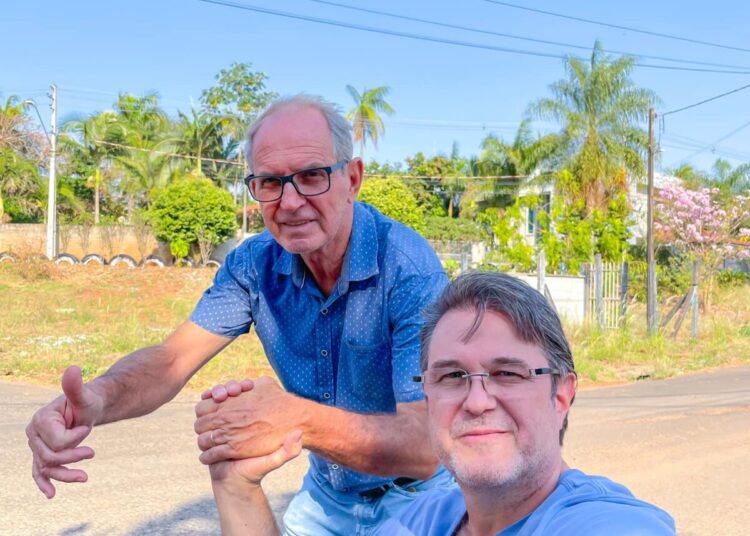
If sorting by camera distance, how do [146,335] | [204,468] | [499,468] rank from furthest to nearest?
[146,335]
[204,468]
[499,468]

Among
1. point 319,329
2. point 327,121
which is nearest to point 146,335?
point 319,329

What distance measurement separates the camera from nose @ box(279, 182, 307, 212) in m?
2.42

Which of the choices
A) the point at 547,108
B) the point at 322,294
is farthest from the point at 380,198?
the point at 322,294

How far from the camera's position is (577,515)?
167 cm

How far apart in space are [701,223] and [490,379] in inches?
1111

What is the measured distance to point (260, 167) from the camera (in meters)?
2.45

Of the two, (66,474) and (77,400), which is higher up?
(77,400)

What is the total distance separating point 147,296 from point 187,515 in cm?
1735

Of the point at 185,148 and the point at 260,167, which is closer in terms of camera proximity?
the point at 260,167

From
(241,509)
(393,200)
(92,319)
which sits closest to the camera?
(241,509)

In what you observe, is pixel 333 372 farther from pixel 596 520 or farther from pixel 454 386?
pixel 596 520

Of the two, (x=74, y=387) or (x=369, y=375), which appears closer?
(x=74, y=387)

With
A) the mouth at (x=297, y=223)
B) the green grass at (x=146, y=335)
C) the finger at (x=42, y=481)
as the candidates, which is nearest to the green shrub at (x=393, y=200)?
the green grass at (x=146, y=335)

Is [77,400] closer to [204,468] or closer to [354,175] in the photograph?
[354,175]
